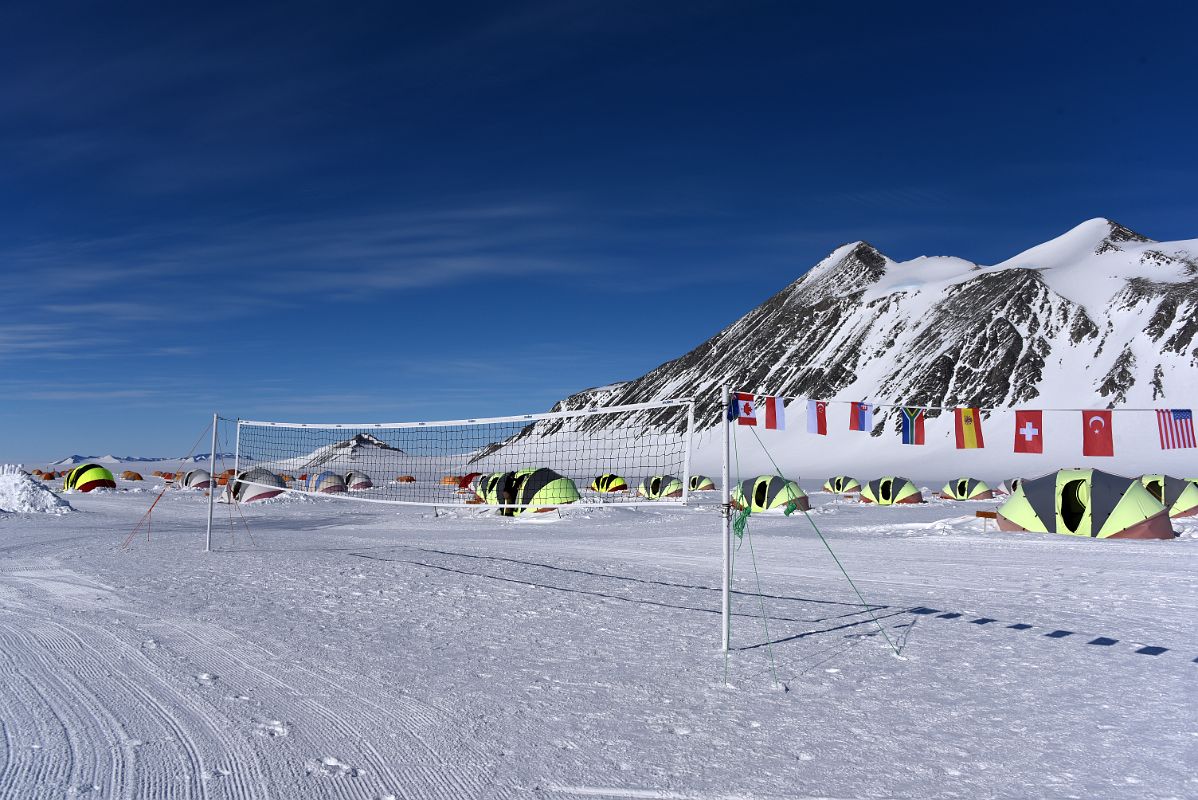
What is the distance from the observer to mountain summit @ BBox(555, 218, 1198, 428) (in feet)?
344

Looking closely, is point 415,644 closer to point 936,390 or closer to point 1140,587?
point 1140,587

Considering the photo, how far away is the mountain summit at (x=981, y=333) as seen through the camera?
10475cm

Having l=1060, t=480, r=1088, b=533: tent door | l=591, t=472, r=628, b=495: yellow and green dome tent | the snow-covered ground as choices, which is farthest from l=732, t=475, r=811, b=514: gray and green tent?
the snow-covered ground

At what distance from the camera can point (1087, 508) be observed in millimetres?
18656

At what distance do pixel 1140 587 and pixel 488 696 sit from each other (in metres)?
9.95

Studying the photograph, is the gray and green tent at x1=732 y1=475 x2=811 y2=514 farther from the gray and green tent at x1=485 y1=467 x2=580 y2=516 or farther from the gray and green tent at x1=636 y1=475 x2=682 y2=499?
the gray and green tent at x1=636 y1=475 x2=682 y2=499

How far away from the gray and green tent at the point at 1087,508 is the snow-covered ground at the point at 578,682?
6955 millimetres

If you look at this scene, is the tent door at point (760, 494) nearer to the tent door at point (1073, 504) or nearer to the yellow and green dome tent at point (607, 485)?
the tent door at point (1073, 504)

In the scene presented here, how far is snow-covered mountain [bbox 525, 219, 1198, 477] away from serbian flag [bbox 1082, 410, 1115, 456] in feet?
239

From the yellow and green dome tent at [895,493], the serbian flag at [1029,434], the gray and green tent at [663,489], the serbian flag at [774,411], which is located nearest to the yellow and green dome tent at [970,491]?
the yellow and green dome tent at [895,493]

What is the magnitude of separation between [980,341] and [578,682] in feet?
424

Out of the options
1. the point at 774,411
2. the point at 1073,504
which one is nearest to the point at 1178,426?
the point at 1073,504

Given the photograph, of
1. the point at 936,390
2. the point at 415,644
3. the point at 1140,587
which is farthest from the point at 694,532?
the point at 936,390

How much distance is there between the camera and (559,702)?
5.33 metres
